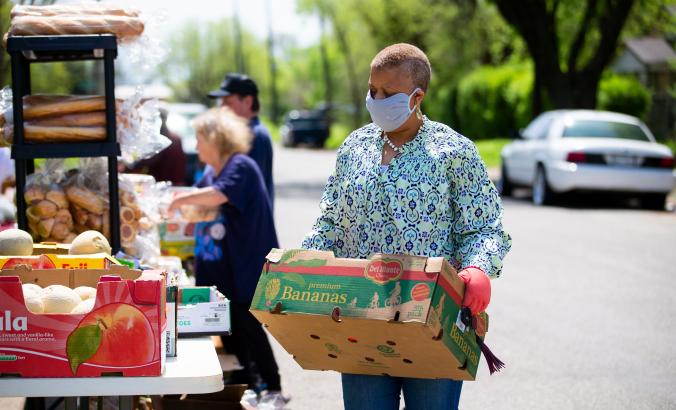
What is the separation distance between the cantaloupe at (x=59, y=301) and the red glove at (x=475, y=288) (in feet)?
4.38

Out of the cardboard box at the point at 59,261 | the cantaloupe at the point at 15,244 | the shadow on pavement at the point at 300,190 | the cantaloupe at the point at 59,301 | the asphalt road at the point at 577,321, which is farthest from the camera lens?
the shadow on pavement at the point at 300,190

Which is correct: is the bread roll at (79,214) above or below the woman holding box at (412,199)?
below

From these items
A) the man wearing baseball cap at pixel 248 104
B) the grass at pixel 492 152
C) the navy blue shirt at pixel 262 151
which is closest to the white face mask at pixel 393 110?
the navy blue shirt at pixel 262 151

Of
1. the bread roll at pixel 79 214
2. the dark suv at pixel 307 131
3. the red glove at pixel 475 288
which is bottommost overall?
the dark suv at pixel 307 131

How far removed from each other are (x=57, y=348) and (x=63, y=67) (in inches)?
1402

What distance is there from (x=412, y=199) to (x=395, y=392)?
0.73m

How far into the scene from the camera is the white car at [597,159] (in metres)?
→ 16.8

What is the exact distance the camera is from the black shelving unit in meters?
5.03

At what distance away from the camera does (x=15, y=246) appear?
430 cm

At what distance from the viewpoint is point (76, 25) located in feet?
16.9

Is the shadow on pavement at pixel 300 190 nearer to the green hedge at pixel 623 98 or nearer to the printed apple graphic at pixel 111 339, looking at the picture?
the green hedge at pixel 623 98

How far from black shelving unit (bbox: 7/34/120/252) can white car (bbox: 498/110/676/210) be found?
12566mm

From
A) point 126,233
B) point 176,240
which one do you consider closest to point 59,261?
point 126,233

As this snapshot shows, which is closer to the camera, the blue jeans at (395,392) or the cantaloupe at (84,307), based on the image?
the cantaloupe at (84,307)
